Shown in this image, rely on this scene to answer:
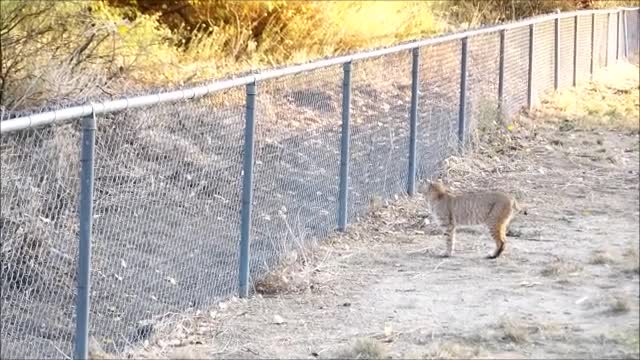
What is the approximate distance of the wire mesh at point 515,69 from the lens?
15758mm

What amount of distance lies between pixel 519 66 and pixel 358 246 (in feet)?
23.3

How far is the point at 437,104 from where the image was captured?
44.5 ft

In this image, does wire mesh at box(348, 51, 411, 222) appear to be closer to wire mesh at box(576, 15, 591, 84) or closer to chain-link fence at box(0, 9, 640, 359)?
chain-link fence at box(0, 9, 640, 359)

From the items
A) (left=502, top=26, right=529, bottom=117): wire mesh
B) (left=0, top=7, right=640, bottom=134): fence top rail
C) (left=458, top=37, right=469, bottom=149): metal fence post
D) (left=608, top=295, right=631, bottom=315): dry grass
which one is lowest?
(left=608, top=295, right=631, bottom=315): dry grass

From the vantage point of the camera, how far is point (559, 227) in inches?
400

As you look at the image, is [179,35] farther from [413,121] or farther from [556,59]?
[413,121]

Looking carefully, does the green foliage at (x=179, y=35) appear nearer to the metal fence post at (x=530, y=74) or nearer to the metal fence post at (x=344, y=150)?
the metal fence post at (x=344, y=150)

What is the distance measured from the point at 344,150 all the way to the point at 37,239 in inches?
105

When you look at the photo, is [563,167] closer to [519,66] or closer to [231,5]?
[519,66]

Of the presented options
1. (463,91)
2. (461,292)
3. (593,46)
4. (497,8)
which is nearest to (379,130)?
(463,91)

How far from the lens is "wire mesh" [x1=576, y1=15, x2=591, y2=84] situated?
20906mm

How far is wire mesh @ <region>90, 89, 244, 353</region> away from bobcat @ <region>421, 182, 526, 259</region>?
1.63 metres

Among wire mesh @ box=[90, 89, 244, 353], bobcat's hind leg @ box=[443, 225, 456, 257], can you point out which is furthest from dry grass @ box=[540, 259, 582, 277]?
wire mesh @ box=[90, 89, 244, 353]

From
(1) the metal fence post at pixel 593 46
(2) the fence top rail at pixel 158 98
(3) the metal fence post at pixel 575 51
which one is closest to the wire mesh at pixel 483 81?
(2) the fence top rail at pixel 158 98
